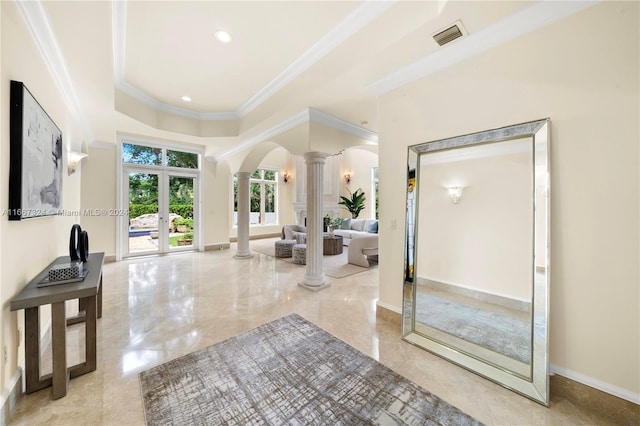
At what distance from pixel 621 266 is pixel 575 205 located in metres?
0.43

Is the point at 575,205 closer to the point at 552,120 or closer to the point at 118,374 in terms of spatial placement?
the point at 552,120

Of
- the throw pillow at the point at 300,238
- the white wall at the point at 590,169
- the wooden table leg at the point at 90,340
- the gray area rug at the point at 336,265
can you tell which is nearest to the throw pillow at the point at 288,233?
the throw pillow at the point at 300,238

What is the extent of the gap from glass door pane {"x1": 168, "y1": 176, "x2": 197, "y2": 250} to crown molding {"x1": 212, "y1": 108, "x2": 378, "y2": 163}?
2.42 metres

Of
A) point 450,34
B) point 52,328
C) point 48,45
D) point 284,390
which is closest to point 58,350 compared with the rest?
point 52,328

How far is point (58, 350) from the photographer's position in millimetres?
1726

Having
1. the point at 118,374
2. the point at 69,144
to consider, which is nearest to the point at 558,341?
the point at 118,374

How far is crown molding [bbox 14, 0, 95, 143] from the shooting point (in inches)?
66.5

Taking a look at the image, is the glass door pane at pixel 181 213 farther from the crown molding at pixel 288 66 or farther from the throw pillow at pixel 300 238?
the throw pillow at pixel 300 238

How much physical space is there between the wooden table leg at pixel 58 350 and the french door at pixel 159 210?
16.1 feet

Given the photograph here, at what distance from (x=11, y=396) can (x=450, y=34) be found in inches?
156

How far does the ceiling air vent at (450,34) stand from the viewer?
189 centimetres

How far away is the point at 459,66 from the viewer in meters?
2.22

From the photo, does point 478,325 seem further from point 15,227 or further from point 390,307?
point 15,227

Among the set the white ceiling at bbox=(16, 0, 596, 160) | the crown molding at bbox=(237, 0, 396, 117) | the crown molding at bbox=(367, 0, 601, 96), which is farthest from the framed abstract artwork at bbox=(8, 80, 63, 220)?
the crown molding at bbox=(367, 0, 601, 96)
